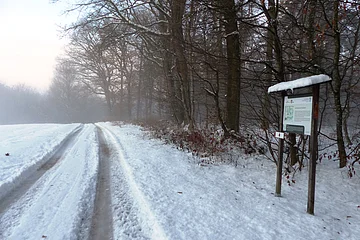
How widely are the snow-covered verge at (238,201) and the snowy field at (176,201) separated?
0.05 feet

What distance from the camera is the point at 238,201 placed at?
4.07 meters

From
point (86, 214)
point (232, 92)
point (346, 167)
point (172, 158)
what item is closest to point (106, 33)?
point (232, 92)

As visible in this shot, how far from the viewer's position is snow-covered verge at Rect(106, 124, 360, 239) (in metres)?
3.08

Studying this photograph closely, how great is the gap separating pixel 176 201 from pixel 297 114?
263 cm

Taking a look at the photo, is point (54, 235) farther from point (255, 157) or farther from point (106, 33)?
point (106, 33)

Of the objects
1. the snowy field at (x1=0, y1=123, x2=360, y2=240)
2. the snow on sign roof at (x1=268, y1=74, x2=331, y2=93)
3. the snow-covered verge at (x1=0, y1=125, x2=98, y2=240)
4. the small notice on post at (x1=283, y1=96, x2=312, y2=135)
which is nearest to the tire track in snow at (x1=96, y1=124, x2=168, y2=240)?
the snowy field at (x1=0, y1=123, x2=360, y2=240)

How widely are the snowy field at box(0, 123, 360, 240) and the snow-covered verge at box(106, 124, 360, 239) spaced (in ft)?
0.05

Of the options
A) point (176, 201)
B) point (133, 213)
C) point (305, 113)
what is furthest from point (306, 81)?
point (133, 213)

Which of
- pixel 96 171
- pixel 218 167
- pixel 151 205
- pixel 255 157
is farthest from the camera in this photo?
pixel 255 157

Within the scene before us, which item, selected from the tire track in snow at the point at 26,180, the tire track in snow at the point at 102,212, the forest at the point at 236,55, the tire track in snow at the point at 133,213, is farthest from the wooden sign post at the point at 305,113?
the tire track in snow at the point at 26,180

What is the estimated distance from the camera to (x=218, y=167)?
20.6 feet

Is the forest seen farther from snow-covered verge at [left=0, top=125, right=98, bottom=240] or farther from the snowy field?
snow-covered verge at [left=0, top=125, right=98, bottom=240]

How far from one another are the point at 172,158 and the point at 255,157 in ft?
8.97

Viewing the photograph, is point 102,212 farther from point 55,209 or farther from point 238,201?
point 238,201
